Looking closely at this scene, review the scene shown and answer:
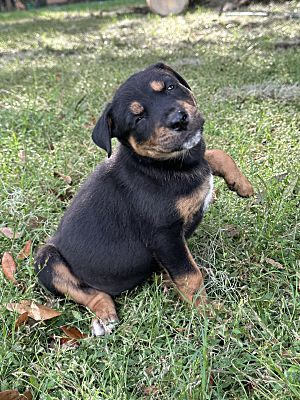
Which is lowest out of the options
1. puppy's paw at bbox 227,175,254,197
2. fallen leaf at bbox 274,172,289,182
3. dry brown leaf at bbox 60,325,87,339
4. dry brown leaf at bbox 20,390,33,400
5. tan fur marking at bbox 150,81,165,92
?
dry brown leaf at bbox 60,325,87,339

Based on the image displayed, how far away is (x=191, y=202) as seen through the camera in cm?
297

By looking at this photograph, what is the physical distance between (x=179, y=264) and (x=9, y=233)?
A: 1596mm

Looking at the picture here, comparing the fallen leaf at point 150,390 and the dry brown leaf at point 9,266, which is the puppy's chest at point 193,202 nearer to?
the fallen leaf at point 150,390

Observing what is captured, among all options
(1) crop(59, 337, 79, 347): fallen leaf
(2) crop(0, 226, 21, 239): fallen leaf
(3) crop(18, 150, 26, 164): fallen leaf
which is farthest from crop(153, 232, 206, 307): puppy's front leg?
(3) crop(18, 150, 26, 164): fallen leaf

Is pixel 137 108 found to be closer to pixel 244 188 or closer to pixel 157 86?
pixel 157 86

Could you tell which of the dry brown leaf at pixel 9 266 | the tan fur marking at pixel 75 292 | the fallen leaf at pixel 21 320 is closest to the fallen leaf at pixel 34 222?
the dry brown leaf at pixel 9 266

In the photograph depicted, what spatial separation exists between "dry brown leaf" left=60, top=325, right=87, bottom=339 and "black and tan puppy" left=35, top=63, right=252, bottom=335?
0.10 metres

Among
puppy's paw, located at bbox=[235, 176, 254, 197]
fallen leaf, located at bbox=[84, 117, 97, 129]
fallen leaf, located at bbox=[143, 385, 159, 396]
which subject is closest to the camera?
fallen leaf, located at bbox=[143, 385, 159, 396]

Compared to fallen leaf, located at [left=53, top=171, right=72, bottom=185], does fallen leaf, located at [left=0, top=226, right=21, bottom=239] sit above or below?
below

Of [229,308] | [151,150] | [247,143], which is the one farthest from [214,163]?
[247,143]

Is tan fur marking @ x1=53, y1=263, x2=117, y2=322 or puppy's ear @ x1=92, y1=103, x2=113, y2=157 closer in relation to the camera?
puppy's ear @ x1=92, y1=103, x2=113, y2=157

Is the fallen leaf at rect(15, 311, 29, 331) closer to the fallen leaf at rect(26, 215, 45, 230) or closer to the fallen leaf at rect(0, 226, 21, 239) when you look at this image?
the fallen leaf at rect(0, 226, 21, 239)

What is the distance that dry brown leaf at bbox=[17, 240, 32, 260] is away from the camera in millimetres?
3670

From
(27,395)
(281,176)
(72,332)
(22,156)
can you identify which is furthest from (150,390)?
(22,156)
